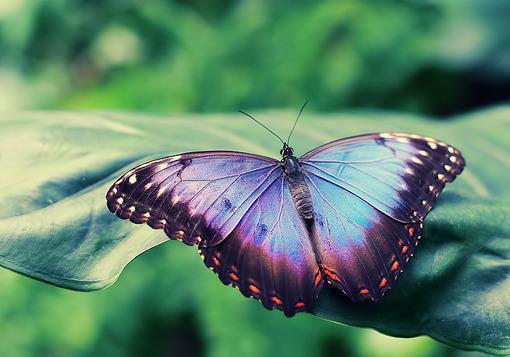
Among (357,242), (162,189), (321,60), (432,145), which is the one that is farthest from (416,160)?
(321,60)

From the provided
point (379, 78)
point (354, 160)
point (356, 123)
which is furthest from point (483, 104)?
point (354, 160)

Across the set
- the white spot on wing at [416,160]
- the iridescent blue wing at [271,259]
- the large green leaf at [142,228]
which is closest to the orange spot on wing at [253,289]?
the iridescent blue wing at [271,259]

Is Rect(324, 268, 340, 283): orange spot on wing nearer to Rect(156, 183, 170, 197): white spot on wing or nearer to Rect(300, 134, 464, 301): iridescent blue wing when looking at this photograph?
Rect(300, 134, 464, 301): iridescent blue wing

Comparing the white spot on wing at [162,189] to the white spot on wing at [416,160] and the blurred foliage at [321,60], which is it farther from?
the blurred foliage at [321,60]

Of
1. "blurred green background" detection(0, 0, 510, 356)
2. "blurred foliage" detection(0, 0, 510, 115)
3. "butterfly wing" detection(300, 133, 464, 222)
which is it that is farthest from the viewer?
"blurred foliage" detection(0, 0, 510, 115)

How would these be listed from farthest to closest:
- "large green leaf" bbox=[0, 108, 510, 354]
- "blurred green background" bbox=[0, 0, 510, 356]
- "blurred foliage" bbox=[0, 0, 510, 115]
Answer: "blurred foliage" bbox=[0, 0, 510, 115]
"blurred green background" bbox=[0, 0, 510, 356]
"large green leaf" bbox=[0, 108, 510, 354]

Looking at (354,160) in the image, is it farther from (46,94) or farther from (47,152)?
(46,94)

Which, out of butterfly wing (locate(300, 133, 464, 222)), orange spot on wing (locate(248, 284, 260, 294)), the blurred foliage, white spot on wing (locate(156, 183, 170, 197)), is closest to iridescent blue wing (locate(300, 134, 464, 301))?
butterfly wing (locate(300, 133, 464, 222))
